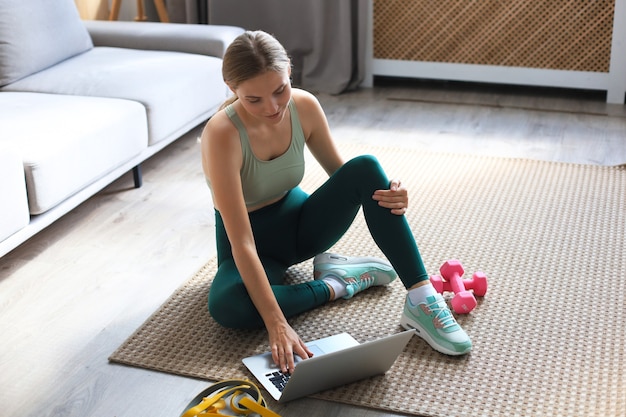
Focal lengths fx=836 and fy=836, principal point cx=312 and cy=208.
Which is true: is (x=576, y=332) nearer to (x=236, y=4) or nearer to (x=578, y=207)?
(x=578, y=207)

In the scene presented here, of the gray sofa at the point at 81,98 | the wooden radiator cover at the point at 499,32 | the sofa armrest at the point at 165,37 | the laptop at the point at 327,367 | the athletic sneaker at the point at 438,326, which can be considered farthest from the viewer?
the wooden radiator cover at the point at 499,32

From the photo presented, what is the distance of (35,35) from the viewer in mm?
3254

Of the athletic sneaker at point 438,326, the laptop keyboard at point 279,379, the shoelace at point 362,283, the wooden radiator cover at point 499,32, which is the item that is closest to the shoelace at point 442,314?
the athletic sneaker at point 438,326

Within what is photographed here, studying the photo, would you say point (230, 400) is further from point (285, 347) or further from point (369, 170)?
point (369, 170)

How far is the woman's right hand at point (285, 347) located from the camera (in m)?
1.81

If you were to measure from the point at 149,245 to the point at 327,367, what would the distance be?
3.44ft

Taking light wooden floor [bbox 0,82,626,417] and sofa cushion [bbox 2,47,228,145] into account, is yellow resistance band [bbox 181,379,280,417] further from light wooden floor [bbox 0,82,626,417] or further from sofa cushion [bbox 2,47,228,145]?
sofa cushion [bbox 2,47,228,145]

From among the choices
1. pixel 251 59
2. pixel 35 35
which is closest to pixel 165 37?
pixel 35 35

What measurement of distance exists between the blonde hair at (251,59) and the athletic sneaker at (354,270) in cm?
62

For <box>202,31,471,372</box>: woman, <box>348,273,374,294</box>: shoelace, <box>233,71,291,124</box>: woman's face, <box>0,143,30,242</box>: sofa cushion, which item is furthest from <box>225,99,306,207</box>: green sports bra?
<box>0,143,30,242</box>: sofa cushion

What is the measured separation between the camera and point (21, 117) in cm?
270

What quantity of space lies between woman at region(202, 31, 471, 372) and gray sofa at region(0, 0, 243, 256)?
2.03ft

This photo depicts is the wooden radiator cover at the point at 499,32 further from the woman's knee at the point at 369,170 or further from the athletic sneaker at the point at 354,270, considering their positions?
the woman's knee at the point at 369,170

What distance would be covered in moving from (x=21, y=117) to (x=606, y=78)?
2750 millimetres
